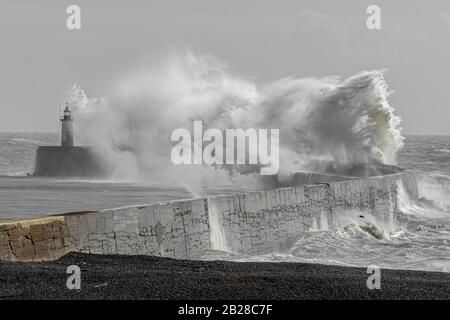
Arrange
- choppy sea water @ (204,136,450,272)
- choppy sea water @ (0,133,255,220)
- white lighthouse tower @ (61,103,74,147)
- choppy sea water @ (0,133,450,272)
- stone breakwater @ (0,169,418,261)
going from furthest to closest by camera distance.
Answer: white lighthouse tower @ (61,103,74,147) → choppy sea water @ (0,133,255,220) → choppy sea water @ (0,133,450,272) → choppy sea water @ (204,136,450,272) → stone breakwater @ (0,169,418,261)

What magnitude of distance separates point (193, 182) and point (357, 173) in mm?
6308

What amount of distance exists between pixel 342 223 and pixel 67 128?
68.2ft

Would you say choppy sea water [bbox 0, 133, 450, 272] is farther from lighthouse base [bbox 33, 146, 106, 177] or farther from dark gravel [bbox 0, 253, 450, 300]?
lighthouse base [bbox 33, 146, 106, 177]

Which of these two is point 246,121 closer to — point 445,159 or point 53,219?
point 53,219

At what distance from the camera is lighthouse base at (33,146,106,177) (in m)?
33.7

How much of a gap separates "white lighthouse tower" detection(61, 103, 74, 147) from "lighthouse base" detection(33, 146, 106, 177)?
32 centimetres

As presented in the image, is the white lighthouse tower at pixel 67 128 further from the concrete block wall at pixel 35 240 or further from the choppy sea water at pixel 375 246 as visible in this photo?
the concrete block wall at pixel 35 240

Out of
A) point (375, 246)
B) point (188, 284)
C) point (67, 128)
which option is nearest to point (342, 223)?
point (375, 246)

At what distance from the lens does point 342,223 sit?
49.1 ft

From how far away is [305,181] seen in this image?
22422 millimetres

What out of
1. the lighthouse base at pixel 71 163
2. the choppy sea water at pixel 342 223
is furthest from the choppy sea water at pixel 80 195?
the lighthouse base at pixel 71 163

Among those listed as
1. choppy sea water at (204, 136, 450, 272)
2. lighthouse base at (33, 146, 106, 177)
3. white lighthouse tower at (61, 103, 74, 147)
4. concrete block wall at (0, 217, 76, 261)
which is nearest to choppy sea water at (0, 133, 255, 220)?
lighthouse base at (33, 146, 106, 177)

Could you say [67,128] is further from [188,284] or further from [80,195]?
[188,284]
